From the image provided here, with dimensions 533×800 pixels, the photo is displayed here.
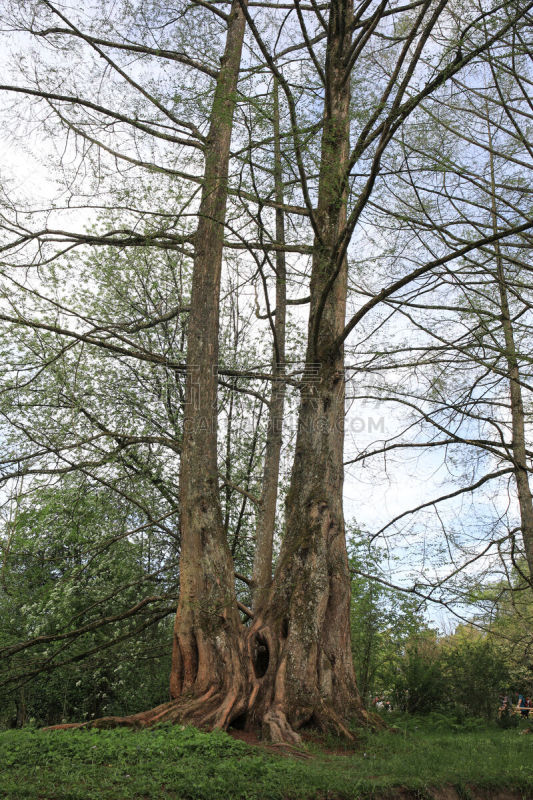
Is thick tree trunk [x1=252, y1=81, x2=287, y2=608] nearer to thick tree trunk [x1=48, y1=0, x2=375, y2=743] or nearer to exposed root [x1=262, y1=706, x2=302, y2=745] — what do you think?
thick tree trunk [x1=48, y1=0, x2=375, y2=743]

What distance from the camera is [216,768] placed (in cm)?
394

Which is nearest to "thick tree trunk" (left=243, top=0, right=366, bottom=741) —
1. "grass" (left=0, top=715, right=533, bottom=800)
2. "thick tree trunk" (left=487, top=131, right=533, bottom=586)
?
"grass" (left=0, top=715, right=533, bottom=800)

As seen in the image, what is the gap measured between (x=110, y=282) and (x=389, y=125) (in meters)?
7.17

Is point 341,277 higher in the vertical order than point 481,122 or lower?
lower

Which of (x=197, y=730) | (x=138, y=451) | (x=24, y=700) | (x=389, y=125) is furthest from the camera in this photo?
(x=24, y=700)

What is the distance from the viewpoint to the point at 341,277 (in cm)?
788

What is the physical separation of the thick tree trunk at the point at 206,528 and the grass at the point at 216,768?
0.70 metres

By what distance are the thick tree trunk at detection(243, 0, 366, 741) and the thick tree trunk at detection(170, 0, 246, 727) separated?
0.40 meters

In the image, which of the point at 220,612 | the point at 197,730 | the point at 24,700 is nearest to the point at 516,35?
the point at 220,612

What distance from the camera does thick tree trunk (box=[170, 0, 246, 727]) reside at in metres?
5.72

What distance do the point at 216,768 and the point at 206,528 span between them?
2641mm

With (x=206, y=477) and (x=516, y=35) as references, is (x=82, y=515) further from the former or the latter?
(x=516, y=35)

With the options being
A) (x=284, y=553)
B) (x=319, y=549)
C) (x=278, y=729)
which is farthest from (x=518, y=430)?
(x=278, y=729)

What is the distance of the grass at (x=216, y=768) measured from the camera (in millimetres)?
3619
